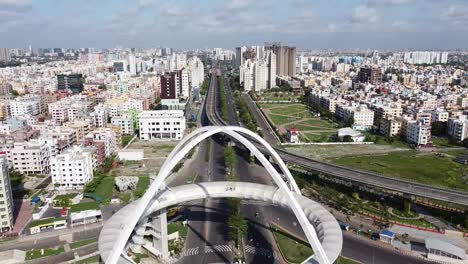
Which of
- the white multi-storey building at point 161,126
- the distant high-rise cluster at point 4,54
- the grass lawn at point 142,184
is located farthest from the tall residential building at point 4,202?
the distant high-rise cluster at point 4,54

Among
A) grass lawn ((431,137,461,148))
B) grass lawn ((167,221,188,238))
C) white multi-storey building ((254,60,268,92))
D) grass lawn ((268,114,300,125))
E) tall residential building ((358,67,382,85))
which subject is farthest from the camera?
white multi-storey building ((254,60,268,92))

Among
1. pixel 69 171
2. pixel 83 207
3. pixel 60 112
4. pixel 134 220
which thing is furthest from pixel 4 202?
pixel 60 112

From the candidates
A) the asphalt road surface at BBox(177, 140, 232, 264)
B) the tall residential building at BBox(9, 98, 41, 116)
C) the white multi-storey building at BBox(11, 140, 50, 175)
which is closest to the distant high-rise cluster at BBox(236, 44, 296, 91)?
the tall residential building at BBox(9, 98, 41, 116)

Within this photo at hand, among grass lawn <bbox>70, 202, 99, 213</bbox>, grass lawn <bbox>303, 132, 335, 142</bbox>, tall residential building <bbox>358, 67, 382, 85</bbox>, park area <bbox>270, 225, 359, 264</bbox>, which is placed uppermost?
tall residential building <bbox>358, 67, 382, 85</bbox>

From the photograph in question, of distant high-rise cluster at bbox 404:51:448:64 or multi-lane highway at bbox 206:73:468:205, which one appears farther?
distant high-rise cluster at bbox 404:51:448:64

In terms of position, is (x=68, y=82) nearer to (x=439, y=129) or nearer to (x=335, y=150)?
(x=335, y=150)

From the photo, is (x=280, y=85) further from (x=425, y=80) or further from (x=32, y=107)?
(x=32, y=107)

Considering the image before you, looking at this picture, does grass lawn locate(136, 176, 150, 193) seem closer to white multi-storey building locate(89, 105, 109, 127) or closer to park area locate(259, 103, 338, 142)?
white multi-storey building locate(89, 105, 109, 127)

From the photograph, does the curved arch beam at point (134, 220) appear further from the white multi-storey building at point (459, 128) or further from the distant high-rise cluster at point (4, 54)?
the distant high-rise cluster at point (4, 54)
